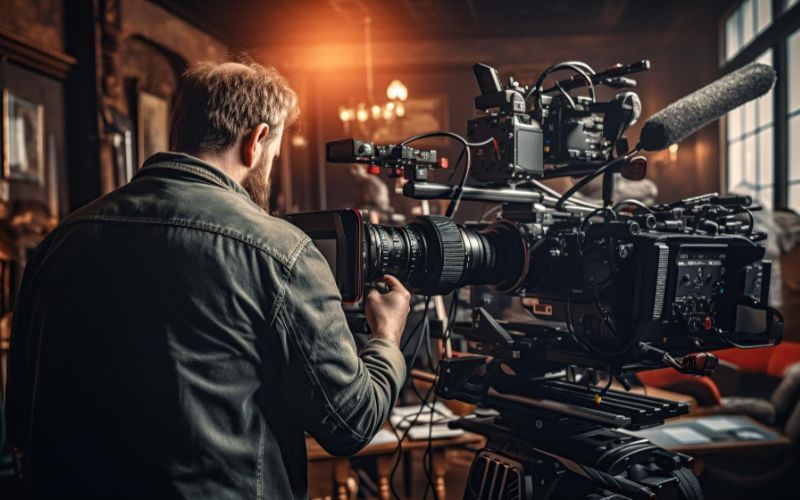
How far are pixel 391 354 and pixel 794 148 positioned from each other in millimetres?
4420

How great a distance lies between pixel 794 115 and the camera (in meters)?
4.51

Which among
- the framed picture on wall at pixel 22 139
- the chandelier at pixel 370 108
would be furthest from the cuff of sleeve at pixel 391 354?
the chandelier at pixel 370 108

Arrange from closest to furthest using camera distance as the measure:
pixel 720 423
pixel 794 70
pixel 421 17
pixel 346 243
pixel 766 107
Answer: pixel 346 243
pixel 720 423
pixel 794 70
pixel 766 107
pixel 421 17

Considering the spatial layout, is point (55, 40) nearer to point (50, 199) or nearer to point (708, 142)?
point (50, 199)

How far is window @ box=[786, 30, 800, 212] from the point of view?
4.45 m

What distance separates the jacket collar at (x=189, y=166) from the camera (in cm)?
104

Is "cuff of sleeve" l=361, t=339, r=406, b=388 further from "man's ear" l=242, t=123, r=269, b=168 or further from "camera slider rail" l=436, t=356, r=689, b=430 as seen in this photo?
"man's ear" l=242, t=123, r=269, b=168

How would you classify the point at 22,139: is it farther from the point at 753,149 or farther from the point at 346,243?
the point at 753,149

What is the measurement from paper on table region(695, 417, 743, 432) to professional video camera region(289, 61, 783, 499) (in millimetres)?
1163

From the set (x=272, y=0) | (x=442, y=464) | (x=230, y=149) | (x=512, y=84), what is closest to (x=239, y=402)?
(x=230, y=149)

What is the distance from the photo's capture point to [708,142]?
659cm

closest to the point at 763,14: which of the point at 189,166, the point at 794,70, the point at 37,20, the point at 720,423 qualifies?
the point at 794,70

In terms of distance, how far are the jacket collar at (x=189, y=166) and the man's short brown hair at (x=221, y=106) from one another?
0.13 feet

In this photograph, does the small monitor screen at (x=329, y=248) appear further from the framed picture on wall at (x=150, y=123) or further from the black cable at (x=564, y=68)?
the framed picture on wall at (x=150, y=123)
